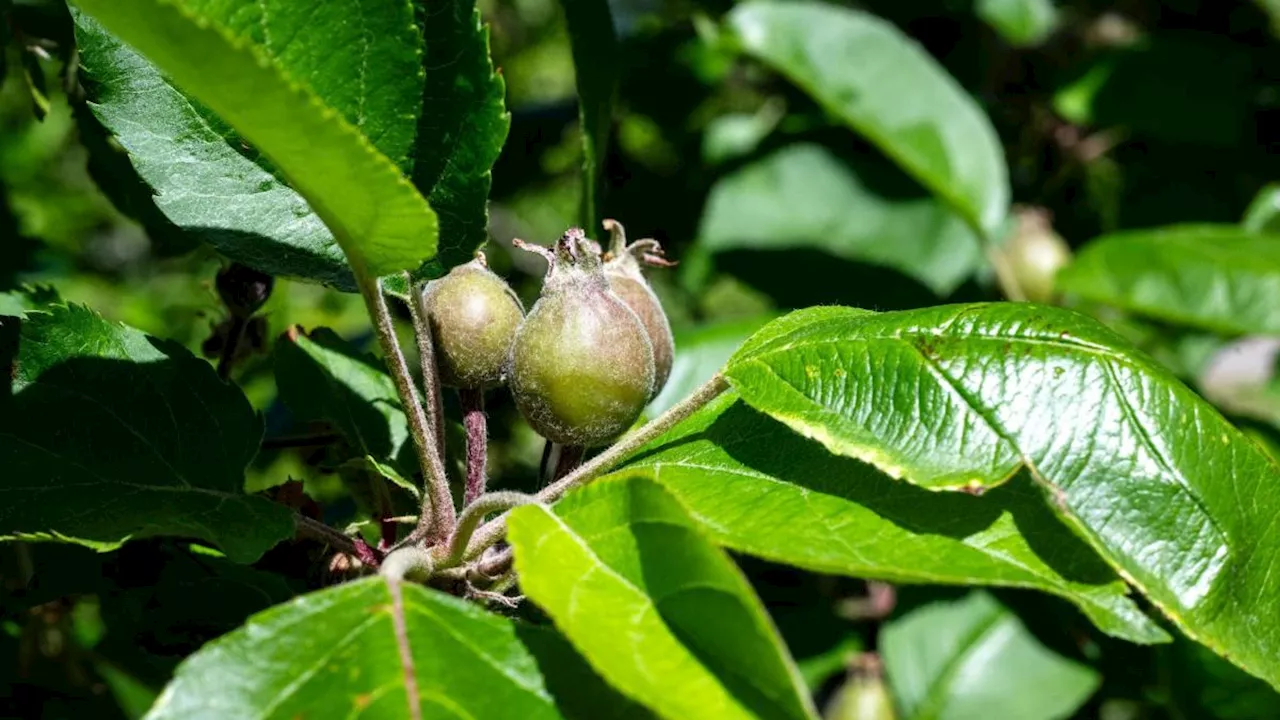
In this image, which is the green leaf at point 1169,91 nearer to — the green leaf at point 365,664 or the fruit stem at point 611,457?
the fruit stem at point 611,457

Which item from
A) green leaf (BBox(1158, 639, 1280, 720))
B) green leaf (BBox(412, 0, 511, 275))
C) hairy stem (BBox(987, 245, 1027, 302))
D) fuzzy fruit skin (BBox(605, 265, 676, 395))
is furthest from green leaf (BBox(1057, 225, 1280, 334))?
green leaf (BBox(412, 0, 511, 275))

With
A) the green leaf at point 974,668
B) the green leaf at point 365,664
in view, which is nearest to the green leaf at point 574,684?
the green leaf at point 365,664

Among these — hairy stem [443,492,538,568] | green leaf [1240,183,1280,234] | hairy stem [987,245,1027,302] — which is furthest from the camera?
hairy stem [987,245,1027,302]

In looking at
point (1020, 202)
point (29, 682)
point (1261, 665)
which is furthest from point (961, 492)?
point (1020, 202)

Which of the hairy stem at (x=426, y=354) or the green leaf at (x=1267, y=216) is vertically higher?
the hairy stem at (x=426, y=354)

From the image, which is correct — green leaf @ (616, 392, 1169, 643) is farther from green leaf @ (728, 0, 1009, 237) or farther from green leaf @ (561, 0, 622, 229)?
green leaf @ (728, 0, 1009, 237)

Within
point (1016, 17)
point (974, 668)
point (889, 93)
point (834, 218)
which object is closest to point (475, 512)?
point (974, 668)
